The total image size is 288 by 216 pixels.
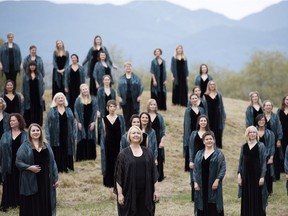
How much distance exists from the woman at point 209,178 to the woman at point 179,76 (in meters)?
10.1

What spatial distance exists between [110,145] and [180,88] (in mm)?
8235

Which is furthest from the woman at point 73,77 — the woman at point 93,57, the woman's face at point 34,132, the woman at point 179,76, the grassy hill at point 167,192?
the woman's face at point 34,132

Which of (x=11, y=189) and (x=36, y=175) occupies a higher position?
(x=36, y=175)

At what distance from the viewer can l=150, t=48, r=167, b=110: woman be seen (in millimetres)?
20484

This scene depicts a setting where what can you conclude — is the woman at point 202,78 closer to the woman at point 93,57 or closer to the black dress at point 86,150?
the woman at point 93,57

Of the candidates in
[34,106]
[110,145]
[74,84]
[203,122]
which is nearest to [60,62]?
[74,84]

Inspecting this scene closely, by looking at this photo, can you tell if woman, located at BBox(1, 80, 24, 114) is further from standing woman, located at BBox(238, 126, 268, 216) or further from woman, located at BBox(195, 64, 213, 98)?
standing woman, located at BBox(238, 126, 268, 216)

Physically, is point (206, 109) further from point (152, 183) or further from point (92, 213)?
point (152, 183)

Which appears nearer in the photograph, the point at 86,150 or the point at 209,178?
the point at 209,178

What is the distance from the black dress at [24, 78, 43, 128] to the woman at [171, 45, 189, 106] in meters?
5.21

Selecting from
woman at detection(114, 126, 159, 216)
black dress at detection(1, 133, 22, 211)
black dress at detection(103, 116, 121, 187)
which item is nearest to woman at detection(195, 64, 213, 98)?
black dress at detection(103, 116, 121, 187)

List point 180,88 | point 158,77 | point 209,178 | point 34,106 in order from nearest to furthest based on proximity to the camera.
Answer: point 209,178 → point 34,106 → point 158,77 → point 180,88

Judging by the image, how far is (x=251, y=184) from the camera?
37.5 feet

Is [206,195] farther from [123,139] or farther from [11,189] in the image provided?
[11,189]
